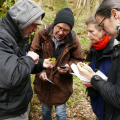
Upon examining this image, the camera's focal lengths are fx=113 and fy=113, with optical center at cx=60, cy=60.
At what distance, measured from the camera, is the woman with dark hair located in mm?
2244

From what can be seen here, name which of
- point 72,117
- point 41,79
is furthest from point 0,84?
point 72,117

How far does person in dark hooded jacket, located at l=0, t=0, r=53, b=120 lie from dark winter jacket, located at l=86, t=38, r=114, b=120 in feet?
4.37

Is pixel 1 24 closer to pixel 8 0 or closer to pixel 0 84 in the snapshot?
pixel 0 84

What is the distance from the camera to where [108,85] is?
1489 millimetres

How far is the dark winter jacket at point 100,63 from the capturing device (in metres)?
2.23

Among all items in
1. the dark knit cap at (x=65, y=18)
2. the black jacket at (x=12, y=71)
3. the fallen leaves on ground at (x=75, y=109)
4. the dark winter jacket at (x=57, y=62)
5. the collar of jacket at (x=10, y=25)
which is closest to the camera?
the black jacket at (x=12, y=71)

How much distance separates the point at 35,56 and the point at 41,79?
1.14 meters

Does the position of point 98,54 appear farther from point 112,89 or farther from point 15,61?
point 15,61

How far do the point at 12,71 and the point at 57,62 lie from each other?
57.4 inches

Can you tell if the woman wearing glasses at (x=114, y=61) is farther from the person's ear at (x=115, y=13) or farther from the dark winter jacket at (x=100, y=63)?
the dark winter jacket at (x=100, y=63)

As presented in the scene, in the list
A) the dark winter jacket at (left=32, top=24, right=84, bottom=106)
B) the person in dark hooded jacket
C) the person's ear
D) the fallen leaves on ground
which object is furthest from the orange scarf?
the fallen leaves on ground

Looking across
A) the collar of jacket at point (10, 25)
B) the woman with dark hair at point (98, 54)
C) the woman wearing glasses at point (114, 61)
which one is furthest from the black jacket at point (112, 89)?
the collar of jacket at point (10, 25)

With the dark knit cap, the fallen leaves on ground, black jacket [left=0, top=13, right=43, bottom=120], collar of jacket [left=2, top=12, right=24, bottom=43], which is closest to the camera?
black jacket [left=0, top=13, right=43, bottom=120]

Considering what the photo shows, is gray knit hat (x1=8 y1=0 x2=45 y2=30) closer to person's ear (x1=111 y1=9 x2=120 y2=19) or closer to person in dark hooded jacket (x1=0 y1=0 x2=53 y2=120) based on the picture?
person in dark hooded jacket (x1=0 y1=0 x2=53 y2=120)
